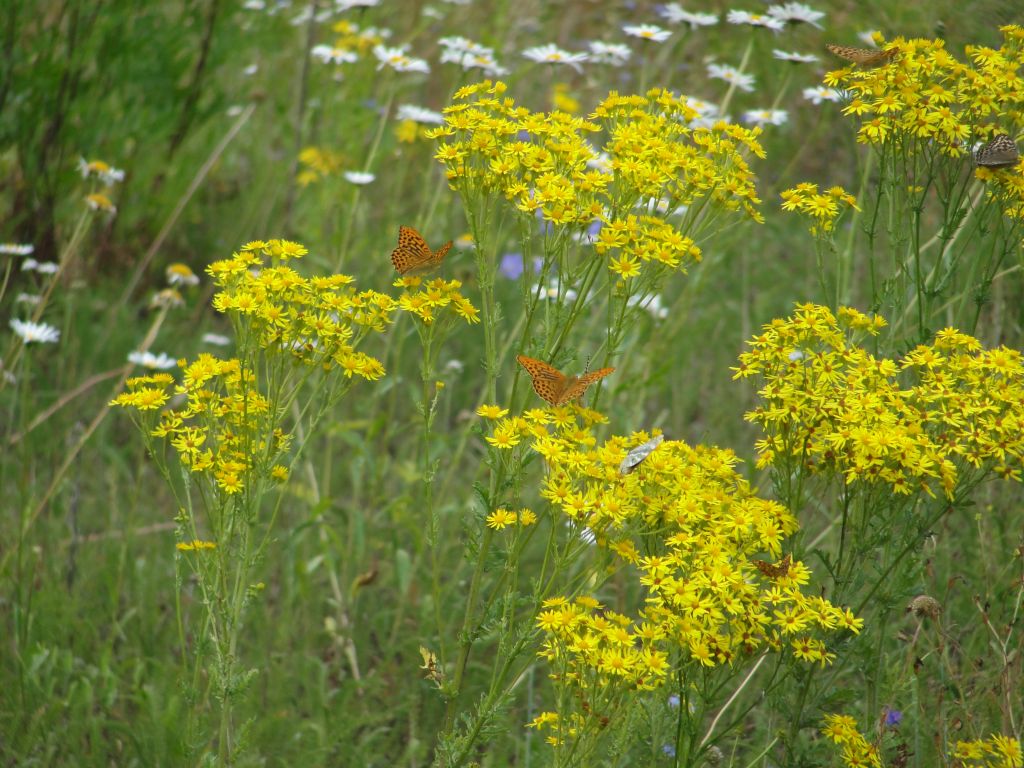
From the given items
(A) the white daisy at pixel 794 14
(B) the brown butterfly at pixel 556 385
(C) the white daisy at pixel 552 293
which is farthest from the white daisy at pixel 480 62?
(B) the brown butterfly at pixel 556 385

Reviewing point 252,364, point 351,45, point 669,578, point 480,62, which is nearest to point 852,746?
point 669,578

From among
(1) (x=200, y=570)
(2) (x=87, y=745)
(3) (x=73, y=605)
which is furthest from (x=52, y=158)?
(1) (x=200, y=570)

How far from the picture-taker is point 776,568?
1893mm

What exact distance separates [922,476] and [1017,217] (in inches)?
27.3

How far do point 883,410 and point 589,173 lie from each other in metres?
0.75

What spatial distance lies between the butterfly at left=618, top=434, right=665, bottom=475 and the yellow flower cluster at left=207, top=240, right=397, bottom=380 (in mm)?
556

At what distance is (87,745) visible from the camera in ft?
9.46

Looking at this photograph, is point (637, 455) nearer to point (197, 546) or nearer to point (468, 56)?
point (197, 546)

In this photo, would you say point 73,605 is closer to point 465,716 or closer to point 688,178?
point 465,716

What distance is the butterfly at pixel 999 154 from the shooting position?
217cm

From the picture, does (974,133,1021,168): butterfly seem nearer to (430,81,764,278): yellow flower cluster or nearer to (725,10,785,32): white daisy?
(430,81,764,278): yellow flower cluster

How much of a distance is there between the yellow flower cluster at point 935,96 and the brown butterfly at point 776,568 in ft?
3.06

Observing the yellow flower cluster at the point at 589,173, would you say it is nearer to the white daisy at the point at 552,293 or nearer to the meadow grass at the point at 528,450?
the meadow grass at the point at 528,450

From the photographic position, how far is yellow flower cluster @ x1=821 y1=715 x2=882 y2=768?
6.43 feet
